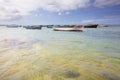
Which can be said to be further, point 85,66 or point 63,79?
point 85,66

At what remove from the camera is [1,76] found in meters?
5.42

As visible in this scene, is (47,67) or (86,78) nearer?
(86,78)

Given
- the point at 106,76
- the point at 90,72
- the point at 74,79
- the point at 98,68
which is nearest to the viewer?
the point at 74,79

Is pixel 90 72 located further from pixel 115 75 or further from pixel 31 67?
pixel 31 67

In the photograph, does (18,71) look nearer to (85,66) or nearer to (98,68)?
(85,66)

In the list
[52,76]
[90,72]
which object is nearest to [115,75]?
[90,72]

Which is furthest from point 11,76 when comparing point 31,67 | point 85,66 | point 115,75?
point 115,75

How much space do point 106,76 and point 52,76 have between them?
6.83ft

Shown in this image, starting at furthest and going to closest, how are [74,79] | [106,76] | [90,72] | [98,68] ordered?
[98,68], [90,72], [106,76], [74,79]

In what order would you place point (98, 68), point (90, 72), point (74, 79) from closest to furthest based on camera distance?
point (74, 79)
point (90, 72)
point (98, 68)

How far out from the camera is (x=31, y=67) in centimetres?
681

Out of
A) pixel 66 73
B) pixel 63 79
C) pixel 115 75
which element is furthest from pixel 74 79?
pixel 115 75

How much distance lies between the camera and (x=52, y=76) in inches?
220

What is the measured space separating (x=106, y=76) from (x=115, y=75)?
0.42 meters
